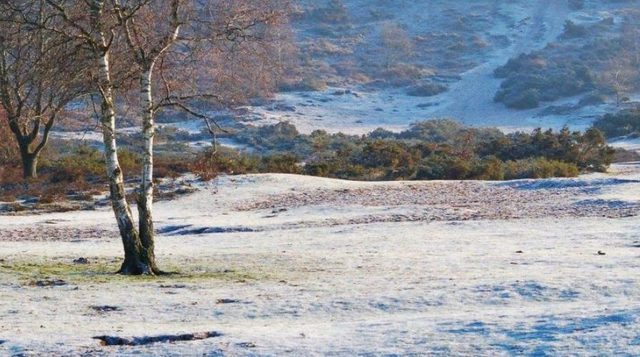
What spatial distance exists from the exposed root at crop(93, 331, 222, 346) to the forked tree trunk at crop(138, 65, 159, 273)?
5.27 meters

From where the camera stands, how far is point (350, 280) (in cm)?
1278

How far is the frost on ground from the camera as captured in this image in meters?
8.59

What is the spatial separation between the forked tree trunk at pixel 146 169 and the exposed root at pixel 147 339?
527 cm

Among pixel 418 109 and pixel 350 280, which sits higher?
pixel 418 109

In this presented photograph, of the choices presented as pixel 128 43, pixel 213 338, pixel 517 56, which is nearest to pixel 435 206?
pixel 128 43

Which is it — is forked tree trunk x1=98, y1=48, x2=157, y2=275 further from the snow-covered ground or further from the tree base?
the snow-covered ground

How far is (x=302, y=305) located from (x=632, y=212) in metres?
11.9

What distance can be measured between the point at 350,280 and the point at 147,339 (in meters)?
4.30

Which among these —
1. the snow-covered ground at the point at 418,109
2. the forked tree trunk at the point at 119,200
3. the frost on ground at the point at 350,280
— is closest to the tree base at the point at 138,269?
the forked tree trunk at the point at 119,200

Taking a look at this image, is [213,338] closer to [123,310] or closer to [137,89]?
[123,310]

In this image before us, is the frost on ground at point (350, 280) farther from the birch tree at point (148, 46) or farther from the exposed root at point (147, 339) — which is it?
the birch tree at point (148, 46)

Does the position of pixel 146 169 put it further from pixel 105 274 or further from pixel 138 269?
pixel 105 274

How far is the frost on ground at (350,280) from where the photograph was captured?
8.59m

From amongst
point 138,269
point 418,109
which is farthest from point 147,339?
point 418,109
